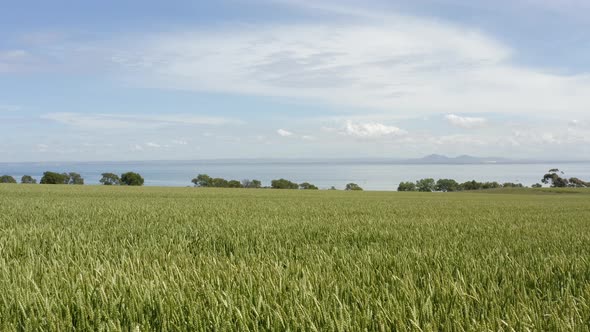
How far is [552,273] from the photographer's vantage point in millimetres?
3557

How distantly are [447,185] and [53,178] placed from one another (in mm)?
67903

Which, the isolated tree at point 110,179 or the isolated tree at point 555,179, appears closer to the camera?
the isolated tree at point 110,179

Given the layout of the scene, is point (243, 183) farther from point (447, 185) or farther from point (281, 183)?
point (447, 185)

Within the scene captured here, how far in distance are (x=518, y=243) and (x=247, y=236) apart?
10.9 feet

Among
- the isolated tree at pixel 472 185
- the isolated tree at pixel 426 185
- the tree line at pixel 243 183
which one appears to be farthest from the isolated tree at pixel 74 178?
the isolated tree at pixel 472 185

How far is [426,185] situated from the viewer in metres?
90.4

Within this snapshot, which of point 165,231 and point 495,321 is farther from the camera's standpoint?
point 165,231

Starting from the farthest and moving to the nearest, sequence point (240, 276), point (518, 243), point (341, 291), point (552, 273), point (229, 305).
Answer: point (518, 243) → point (552, 273) → point (240, 276) → point (341, 291) → point (229, 305)

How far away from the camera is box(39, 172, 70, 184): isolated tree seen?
2537 inches

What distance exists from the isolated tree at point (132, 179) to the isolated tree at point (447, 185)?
54.5 m

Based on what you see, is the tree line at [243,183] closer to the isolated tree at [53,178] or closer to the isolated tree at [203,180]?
the isolated tree at [203,180]

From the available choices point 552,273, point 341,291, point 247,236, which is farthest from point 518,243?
point 341,291

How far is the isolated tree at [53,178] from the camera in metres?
64.4

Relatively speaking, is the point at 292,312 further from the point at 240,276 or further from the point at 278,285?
the point at 240,276
